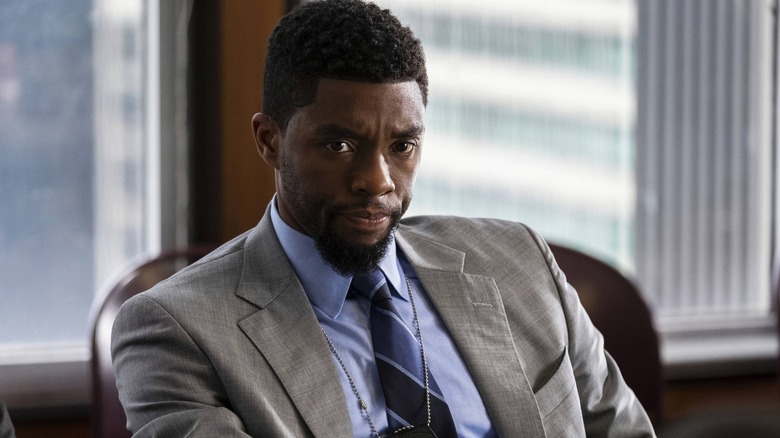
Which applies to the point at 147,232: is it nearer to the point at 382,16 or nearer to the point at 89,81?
the point at 89,81

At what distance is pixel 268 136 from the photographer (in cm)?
146

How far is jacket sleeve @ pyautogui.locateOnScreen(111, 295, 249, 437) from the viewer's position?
127cm

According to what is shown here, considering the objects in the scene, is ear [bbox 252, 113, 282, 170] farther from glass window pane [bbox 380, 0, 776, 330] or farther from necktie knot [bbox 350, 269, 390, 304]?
glass window pane [bbox 380, 0, 776, 330]

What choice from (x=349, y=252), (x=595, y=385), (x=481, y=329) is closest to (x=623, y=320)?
(x=595, y=385)

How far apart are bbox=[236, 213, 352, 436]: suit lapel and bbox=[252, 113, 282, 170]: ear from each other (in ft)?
0.43

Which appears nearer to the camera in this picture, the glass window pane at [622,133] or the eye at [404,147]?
the eye at [404,147]

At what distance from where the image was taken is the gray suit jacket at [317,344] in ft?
4.30

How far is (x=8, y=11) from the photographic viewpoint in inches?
84.8

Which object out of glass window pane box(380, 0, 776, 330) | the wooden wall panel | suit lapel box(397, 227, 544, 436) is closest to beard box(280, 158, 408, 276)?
suit lapel box(397, 227, 544, 436)

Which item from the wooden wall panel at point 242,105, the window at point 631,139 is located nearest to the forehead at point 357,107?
the wooden wall panel at point 242,105

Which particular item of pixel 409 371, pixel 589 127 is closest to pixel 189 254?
pixel 409 371

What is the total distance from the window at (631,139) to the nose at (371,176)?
3.82 ft

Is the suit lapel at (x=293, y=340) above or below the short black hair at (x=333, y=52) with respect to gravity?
below

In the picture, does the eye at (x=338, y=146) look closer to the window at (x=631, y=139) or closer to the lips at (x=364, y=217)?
the lips at (x=364, y=217)
